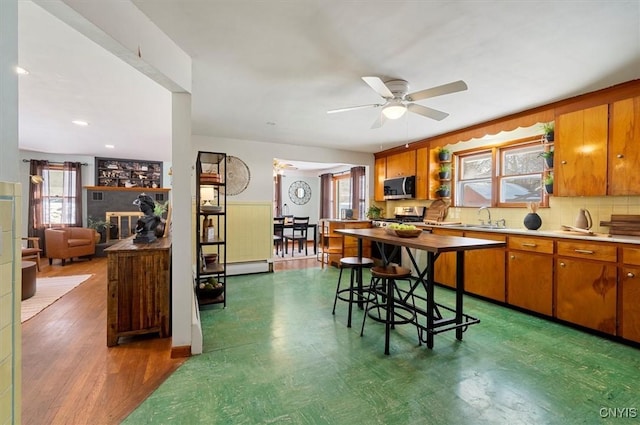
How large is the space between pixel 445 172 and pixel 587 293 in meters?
2.48

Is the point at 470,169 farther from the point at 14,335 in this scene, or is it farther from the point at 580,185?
the point at 14,335

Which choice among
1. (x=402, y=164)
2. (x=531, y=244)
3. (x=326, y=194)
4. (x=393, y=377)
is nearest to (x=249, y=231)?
(x=402, y=164)

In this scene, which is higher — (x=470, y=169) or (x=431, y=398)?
(x=470, y=169)

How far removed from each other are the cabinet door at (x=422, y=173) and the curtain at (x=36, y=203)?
8.08 metres

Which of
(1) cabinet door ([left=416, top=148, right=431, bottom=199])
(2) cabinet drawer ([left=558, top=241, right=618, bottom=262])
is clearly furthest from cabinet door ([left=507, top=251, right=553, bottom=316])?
(1) cabinet door ([left=416, top=148, right=431, bottom=199])

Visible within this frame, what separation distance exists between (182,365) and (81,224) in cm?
671

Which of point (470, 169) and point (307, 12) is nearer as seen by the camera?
point (307, 12)

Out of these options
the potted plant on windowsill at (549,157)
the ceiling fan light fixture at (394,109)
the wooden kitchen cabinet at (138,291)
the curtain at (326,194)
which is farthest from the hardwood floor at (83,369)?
the curtain at (326,194)

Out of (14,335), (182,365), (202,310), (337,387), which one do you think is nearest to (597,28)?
(337,387)

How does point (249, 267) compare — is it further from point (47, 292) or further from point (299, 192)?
point (299, 192)

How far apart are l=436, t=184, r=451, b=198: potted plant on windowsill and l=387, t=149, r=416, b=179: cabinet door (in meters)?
0.57

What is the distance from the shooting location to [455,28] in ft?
6.26

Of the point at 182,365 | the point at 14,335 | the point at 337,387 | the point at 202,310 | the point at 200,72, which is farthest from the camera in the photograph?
the point at 202,310

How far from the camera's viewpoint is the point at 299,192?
9.37 metres
